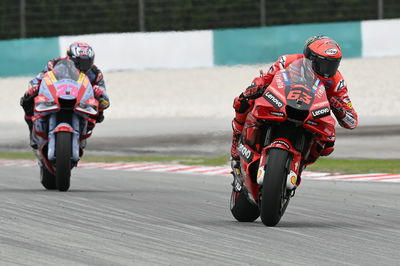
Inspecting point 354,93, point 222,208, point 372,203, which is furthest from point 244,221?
point 354,93

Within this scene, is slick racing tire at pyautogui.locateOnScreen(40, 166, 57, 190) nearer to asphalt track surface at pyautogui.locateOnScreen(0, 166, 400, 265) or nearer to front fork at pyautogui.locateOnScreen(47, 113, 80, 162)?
asphalt track surface at pyautogui.locateOnScreen(0, 166, 400, 265)

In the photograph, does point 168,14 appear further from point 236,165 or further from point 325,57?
point 325,57

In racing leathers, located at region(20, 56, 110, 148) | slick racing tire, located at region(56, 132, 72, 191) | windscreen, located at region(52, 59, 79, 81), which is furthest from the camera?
racing leathers, located at region(20, 56, 110, 148)

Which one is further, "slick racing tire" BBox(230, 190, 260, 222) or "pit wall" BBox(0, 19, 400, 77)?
"pit wall" BBox(0, 19, 400, 77)

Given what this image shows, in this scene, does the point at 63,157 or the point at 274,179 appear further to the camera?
the point at 63,157

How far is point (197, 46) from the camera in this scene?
79.0ft

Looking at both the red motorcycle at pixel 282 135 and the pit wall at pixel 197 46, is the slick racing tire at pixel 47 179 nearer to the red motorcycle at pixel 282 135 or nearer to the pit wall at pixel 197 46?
the red motorcycle at pixel 282 135

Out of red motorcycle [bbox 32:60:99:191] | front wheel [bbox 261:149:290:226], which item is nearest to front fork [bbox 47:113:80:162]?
red motorcycle [bbox 32:60:99:191]

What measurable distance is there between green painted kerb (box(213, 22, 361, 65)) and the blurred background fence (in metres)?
0.38

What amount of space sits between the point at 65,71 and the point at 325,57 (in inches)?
154

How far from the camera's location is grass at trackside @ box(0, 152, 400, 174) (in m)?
14.0

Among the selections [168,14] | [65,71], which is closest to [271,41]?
[168,14]

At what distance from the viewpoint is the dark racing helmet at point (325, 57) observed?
796 centimetres

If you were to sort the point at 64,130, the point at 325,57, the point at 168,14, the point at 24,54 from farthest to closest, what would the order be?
the point at 168,14
the point at 24,54
the point at 64,130
the point at 325,57
